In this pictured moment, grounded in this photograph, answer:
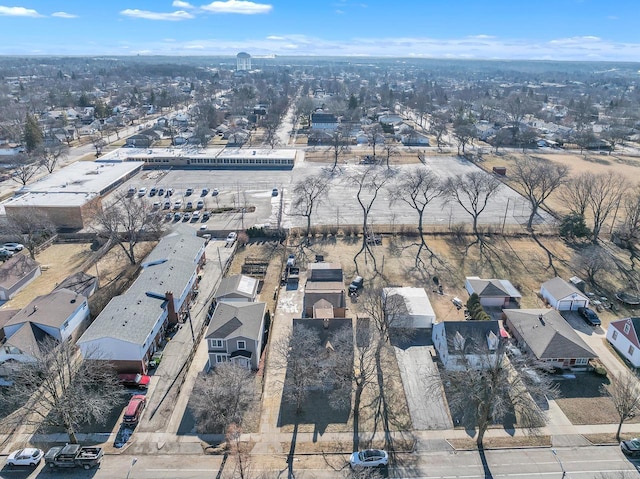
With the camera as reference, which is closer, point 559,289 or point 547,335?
point 547,335

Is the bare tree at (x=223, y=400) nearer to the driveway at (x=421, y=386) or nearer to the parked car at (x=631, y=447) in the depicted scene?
the driveway at (x=421, y=386)

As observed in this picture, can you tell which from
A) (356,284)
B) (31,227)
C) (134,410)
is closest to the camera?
(134,410)

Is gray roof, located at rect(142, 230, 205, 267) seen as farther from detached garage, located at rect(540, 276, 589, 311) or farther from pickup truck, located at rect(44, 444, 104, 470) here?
detached garage, located at rect(540, 276, 589, 311)

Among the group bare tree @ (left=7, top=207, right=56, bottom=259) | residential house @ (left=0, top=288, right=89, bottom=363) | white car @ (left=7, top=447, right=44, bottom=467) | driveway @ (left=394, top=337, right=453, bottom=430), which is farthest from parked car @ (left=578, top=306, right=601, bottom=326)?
bare tree @ (left=7, top=207, right=56, bottom=259)

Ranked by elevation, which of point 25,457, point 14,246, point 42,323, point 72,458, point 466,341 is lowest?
point 72,458

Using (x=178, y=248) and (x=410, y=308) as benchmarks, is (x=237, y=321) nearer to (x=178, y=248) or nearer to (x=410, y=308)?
(x=410, y=308)

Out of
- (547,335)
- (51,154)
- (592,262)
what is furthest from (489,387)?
(51,154)

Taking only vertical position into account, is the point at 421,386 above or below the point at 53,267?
below

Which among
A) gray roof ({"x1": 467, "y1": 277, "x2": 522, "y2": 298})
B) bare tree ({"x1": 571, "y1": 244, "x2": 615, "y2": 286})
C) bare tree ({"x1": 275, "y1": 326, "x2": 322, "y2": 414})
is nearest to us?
bare tree ({"x1": 275, "y1": 326, "x2": 322, "y2": 414})
